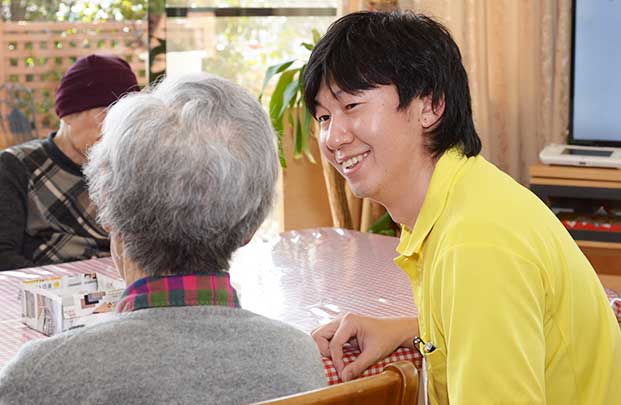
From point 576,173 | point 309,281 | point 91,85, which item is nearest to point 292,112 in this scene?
point 576,173

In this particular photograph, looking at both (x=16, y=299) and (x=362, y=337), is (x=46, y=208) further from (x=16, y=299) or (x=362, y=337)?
(x=362, y=337)

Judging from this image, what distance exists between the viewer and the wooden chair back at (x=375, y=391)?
1051 millimetres

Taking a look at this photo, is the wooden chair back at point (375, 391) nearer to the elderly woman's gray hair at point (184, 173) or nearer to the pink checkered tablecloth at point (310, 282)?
the elderly woman's gray hair at point (184, 173)

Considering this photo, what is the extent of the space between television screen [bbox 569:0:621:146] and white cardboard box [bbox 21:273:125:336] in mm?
2639

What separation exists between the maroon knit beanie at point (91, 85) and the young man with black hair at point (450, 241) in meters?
1.29

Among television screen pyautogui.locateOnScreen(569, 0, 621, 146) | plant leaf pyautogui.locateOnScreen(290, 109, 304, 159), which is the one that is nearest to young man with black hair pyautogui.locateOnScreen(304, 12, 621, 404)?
plant leaf pyautogui.locateOnScreen(290, 109, 304, 159)

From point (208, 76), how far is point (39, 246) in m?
1.57

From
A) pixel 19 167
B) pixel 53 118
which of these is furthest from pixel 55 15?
pixel 19 167

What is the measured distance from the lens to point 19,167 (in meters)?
2.77

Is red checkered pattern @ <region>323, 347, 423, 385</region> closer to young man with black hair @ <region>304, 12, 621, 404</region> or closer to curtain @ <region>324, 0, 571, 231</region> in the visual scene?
young man with black hair @ <region>304, 12, 621, 404</region>

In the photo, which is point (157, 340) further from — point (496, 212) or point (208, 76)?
point (496, 212)

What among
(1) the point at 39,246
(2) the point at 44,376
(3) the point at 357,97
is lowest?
(1) the point at 39,246

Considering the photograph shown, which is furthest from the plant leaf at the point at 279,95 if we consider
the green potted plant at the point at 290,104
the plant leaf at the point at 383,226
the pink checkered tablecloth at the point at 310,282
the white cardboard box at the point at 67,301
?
the white cardboard box at the point at 67,301

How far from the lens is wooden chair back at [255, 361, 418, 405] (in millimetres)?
1051
